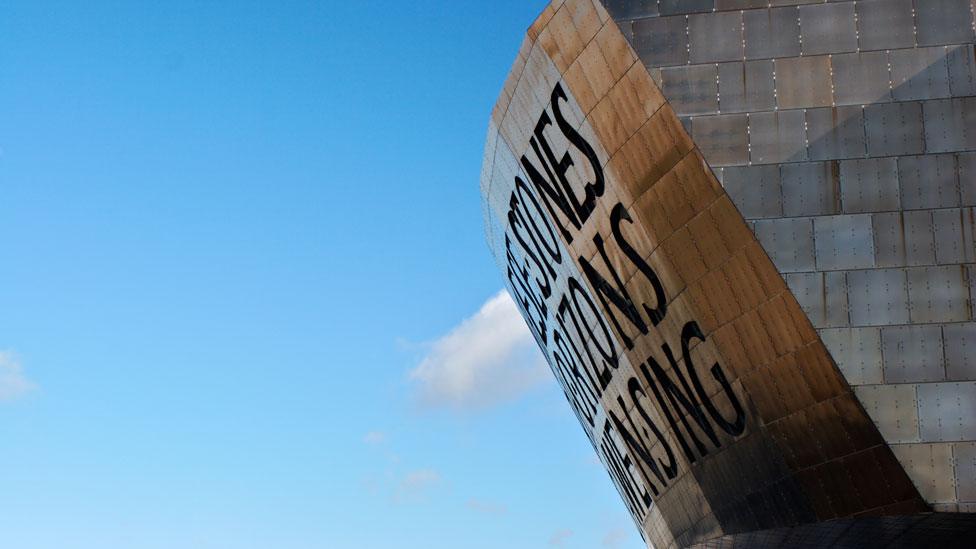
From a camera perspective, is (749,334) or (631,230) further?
(631,230)

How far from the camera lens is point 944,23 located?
1769cm

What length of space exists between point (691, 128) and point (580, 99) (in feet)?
6.84

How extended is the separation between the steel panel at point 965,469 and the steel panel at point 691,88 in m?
6.10

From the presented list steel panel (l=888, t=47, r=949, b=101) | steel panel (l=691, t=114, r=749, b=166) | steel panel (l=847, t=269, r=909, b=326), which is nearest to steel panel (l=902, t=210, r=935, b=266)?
steel panel (l=847, t=269, r=909, b=326)

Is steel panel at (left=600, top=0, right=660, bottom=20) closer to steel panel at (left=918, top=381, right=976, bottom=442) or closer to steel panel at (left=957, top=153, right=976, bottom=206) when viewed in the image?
steel panel at (left=957, top=153, right=976, bottom=206)

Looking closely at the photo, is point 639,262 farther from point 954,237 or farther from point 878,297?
point 954,237

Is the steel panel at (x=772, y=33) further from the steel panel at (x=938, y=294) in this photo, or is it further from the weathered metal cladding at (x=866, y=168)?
the steel panel at (x=938, y=294)

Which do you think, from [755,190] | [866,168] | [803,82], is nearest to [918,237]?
[866,168]

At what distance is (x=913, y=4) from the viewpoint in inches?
703

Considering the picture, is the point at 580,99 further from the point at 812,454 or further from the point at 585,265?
the point at 812,454

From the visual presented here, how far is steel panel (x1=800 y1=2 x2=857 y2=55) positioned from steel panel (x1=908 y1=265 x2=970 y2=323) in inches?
143

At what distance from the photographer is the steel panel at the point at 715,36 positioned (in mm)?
18344

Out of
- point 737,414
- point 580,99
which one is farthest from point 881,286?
point 580,99

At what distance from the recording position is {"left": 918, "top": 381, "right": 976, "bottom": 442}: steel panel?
54.9 ft
